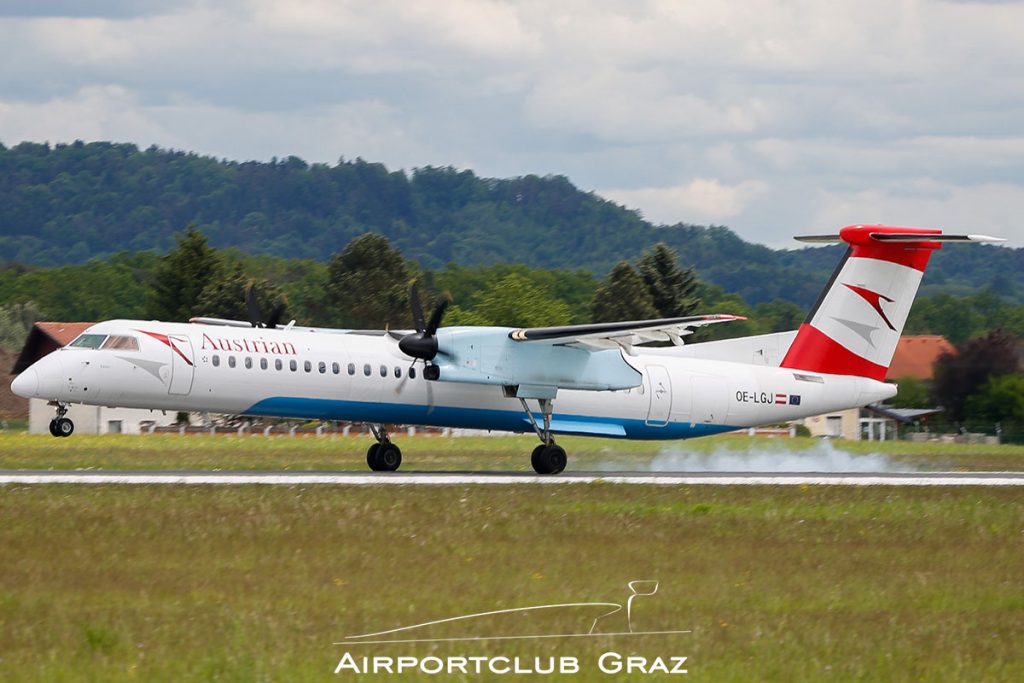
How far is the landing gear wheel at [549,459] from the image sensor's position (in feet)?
92.3

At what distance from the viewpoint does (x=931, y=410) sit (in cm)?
5288

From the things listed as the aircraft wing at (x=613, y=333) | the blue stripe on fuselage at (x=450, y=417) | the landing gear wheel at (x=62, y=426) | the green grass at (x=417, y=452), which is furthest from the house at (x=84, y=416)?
the aircraft wing at (x=613, y=333)

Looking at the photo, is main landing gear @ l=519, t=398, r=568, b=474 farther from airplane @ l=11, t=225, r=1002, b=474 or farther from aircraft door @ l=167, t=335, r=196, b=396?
aircraft door @ l=167, t=335, r=196, b=396

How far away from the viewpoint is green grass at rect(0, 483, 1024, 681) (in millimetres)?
11922

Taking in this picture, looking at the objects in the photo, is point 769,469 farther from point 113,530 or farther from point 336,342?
point 113,530

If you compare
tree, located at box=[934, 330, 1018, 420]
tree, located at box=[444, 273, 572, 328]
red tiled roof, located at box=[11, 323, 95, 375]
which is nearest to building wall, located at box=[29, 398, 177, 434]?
red tiled roof, located at box=[11, 323, 95, 375]

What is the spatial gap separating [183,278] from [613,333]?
55913 mm

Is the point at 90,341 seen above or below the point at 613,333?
below

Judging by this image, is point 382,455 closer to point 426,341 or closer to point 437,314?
point 426,341

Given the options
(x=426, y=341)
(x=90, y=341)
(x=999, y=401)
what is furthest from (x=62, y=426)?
(x=999, y=401)

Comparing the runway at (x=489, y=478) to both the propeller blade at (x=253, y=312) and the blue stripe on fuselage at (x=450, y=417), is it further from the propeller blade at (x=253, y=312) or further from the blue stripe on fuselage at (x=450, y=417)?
the propeller blade at (x=253, y=312)

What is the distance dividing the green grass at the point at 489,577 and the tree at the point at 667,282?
52275 millimetres

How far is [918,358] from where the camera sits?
55500 mm

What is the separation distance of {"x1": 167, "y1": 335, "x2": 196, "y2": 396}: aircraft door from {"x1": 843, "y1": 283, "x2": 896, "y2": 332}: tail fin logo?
45.7ft
